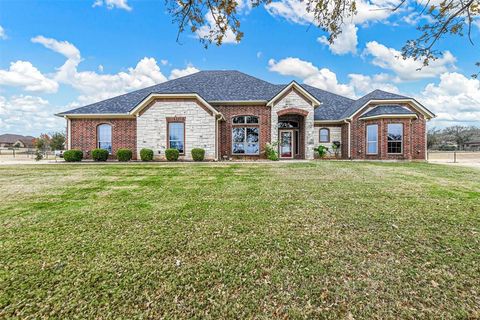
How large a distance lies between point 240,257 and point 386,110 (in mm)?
18845

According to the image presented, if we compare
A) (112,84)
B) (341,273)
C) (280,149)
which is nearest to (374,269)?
(341,273)

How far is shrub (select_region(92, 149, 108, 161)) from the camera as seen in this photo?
1705 cm

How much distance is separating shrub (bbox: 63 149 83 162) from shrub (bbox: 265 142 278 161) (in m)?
13.4

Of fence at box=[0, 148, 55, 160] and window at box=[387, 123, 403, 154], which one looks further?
fence at box=[0, 148, 55, 160]

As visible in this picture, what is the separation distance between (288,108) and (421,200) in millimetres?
12929

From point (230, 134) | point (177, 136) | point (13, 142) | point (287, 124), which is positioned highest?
point (13, 142)

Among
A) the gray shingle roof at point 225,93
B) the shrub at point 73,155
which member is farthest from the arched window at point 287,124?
the shrub at point 73,155

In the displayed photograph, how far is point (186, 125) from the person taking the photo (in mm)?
16781

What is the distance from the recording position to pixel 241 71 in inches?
915

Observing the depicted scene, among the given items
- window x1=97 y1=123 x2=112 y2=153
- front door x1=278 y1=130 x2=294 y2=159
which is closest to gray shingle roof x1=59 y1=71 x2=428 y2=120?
window x1=97 y1=123 x2=112 y2=153

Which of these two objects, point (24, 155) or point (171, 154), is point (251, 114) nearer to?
point (171, 154)

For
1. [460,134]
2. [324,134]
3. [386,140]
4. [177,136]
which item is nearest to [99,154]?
[177,136]

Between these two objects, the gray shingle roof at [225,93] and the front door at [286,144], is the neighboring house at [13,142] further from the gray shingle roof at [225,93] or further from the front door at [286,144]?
the front door at [286,144]

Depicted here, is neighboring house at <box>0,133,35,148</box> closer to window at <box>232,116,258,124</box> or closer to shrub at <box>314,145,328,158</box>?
window at <box>232,116,258,124</box>
